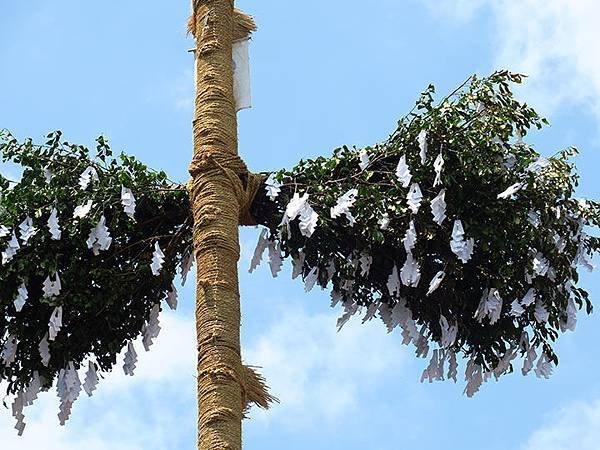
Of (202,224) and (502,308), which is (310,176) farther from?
(502,308)

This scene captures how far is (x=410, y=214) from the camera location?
209 inches

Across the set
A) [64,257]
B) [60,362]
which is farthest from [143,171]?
[60,362]

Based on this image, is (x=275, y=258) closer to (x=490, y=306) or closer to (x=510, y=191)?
(x=490, y=306)

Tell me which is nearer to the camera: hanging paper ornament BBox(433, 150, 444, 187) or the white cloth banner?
hanging paper ornament BBox(433, 150, 444, 187)

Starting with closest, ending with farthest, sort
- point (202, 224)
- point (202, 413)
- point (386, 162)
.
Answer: point (202, 413)
point (202, 224)
point (386, 162)

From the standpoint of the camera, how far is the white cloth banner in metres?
5.55

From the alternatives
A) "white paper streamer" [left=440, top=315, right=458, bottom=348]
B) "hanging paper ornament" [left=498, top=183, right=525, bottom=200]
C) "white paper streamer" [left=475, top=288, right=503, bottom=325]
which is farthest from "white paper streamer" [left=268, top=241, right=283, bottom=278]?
"hanging paper ornament" [left=498, top=183, right=525, bottom=200]

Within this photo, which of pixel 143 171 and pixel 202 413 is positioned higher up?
pixel 143 171

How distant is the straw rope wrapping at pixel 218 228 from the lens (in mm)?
4855

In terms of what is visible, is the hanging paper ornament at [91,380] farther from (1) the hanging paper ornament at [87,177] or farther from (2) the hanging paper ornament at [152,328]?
(1) the hanging paper ornament at [87,177]

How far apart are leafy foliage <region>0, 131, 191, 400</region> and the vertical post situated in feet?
0.85

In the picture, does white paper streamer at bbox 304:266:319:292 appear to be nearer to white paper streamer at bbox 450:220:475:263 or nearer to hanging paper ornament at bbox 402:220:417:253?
hanging paper ornament at bbox 402:220:417:253

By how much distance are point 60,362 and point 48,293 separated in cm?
36

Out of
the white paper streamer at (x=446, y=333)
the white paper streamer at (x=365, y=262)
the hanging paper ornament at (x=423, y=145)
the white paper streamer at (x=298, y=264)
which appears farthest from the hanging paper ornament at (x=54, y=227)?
the white paper streamer at (x=446, y=333)
